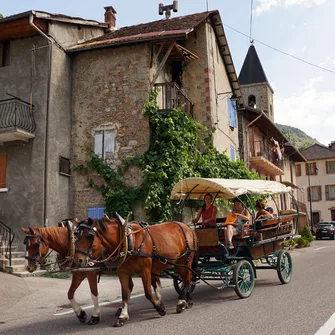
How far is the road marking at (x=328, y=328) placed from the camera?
18.0ft

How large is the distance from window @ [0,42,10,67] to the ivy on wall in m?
4.99

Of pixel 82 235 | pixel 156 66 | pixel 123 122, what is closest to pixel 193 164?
pixel 123 122

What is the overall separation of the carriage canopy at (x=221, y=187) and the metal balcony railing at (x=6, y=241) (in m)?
6.57

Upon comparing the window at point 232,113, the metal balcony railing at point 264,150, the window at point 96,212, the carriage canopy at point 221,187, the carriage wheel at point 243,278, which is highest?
the window at point 232,113

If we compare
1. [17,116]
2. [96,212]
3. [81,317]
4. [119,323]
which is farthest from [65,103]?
[119,323]

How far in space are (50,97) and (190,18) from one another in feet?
24.2

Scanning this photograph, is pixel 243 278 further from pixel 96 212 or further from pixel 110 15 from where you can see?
pixel 110 15

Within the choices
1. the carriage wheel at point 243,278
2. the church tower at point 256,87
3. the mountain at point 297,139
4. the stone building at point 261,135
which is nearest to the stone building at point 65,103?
the carriage wheel at point 243,278

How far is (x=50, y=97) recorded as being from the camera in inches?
588

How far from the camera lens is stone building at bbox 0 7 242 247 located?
577 inches

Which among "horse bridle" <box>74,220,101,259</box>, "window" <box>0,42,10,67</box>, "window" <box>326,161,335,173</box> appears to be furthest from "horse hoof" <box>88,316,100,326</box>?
"window" <box>326,161,335,173</box>

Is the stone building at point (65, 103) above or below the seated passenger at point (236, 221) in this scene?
above

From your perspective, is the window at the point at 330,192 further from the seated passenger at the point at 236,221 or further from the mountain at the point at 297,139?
the seated passenger at the point at 236,221

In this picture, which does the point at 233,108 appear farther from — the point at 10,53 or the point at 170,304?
the point at 170,304
